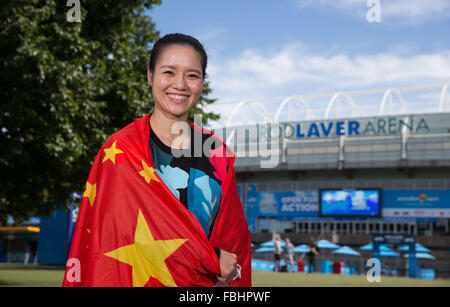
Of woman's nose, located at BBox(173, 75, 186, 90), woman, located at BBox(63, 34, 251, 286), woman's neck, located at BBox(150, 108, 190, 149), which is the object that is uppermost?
woman's nose, located at BBox(173, 75, 186, 90)

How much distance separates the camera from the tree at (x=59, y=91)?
40.8ft

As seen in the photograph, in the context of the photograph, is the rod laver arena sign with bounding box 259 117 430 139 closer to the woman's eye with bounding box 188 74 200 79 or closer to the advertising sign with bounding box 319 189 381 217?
the advertising sign with bounding box 319 189 381 217

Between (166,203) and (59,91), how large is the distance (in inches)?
419

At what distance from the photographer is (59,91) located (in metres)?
12.7

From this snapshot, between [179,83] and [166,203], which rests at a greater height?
[179,83]

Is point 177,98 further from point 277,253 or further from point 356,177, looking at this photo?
point 356,177

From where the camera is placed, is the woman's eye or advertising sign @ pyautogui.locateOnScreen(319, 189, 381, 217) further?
advertising sign @ pyautogui.locateOnScreen(319, 189, 381, 217)

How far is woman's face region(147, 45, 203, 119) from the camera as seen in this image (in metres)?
3.04

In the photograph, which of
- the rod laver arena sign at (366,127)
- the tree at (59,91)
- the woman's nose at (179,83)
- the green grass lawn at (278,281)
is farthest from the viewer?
the rod laver arena sign at (366,127)

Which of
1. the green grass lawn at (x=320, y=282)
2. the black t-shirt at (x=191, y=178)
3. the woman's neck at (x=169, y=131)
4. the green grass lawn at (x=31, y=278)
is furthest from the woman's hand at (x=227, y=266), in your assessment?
the green grass lawn at (x=31, y=278)

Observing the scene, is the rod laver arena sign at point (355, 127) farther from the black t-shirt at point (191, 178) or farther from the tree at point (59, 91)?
the black t-shirt at point (191, 178)

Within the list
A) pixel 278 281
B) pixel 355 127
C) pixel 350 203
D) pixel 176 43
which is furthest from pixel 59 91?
pixel 350 203

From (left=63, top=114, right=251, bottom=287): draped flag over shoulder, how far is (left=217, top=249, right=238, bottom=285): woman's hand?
0.15 feet

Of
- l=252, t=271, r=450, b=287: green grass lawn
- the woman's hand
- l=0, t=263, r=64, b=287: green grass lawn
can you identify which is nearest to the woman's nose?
the woman's hand
